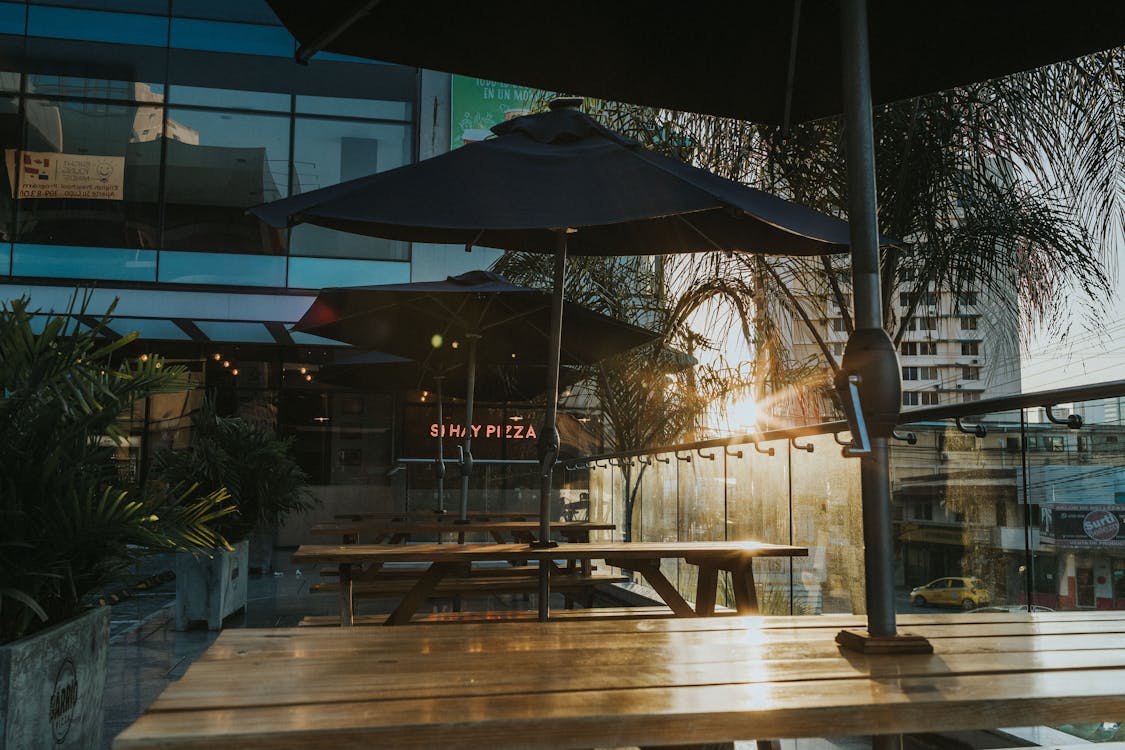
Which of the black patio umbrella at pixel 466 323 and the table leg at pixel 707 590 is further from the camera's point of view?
the black patio umbrella at pixel 466 323

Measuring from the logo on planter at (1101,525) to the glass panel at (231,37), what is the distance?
Answer: 15.2 metres

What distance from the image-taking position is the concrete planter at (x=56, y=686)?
2596 millimetres

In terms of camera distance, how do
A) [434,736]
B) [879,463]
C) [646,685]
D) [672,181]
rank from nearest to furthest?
[434,736] < [646,685] < [879,463] < [672,181]

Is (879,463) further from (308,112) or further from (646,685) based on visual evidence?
(308,112)

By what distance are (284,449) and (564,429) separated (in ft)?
26.3

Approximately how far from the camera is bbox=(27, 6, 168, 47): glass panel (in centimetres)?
1530

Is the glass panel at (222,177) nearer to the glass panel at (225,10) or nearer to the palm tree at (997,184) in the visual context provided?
the glass panel at (225,10)

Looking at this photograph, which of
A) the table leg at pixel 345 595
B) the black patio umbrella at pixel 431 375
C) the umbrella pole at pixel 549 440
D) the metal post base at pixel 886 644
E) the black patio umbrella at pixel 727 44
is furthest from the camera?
the black patio umbrella at pixel 431 375

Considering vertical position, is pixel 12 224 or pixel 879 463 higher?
pixel 12 224

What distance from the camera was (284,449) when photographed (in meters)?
8.63

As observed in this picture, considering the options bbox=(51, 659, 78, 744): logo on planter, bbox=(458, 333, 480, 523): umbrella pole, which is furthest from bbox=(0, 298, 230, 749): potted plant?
bbox=(458, 333, 480, 523): umbrella pole

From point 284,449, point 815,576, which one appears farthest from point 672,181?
point 284,449

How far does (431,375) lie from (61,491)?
19.0ft

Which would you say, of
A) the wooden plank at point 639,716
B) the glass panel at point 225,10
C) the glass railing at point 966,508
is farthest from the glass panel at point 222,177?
the wooden plank at point 639,716
